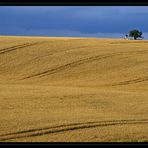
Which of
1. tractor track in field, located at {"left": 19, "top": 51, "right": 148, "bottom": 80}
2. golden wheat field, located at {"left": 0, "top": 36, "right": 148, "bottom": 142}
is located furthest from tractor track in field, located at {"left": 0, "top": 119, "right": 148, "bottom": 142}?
tractor track in field, located at {"left": 19, "top": 51, "right": 148, "bottom": 80}

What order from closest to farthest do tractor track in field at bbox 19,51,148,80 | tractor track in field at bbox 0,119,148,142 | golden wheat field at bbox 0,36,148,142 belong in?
tractor track in field at bbox 0,119,148,142 → golden wheat field at bbox 0,36,148,142 → tractor track in field at bbox 19,51,148,80

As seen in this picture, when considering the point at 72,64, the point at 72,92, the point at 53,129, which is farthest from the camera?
the point at 72,64

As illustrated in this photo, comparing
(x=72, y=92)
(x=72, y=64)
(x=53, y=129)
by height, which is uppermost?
(x=72, y=64)

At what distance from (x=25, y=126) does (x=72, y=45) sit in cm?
2379

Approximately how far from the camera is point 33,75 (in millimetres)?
22688

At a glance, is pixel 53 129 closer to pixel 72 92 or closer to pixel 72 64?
pixel 72 92

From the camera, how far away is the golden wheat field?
6465 mm

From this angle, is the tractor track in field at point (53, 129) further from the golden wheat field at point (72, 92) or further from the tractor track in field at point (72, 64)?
the tractor track in field at point (72, 64)

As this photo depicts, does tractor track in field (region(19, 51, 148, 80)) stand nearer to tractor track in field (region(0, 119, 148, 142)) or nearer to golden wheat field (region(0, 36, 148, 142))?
golden wheat field (region(0, 36, 148, 142))

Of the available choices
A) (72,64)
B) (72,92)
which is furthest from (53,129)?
(72,64)

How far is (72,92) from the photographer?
15031 mm

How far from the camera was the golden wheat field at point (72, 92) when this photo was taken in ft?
21.2
